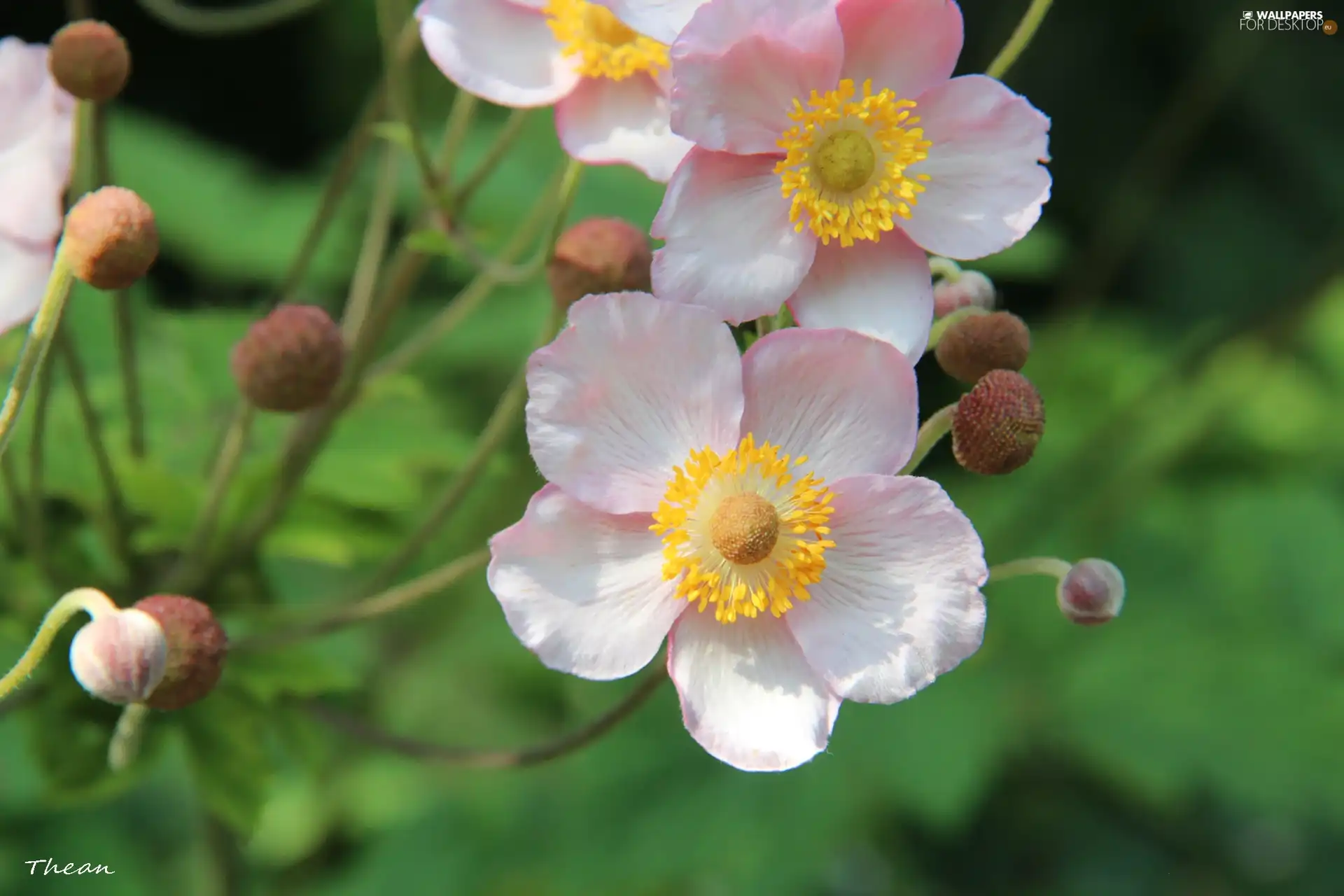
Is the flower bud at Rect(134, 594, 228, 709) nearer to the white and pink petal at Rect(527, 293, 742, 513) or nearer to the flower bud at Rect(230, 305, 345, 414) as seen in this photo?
the flower bud at Rect(230, 305, 345, 414)

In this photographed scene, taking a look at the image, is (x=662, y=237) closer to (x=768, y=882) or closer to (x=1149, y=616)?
(x=768, y=882)

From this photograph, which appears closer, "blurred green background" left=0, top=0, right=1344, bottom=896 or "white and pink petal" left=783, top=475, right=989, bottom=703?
"white and pink petal" left=783, top=475, right=989, bottom=703

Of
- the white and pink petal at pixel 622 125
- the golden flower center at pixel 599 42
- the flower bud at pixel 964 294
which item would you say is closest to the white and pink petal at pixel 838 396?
the flower bud at pixel 964 294

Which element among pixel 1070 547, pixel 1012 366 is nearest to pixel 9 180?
pixel 1012 366

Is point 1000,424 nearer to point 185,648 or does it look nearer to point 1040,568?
point 1040,568

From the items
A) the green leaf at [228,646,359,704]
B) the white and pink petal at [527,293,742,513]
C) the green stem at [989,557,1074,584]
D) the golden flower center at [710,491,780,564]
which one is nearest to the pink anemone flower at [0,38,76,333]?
the green leaf at [228,646,359,704]

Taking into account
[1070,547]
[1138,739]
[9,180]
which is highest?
[9,180]

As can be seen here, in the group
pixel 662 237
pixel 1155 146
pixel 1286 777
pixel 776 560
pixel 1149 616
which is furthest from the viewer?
pixel 1155 146
